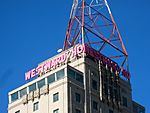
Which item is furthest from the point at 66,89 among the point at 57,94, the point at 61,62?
the point at 61,62

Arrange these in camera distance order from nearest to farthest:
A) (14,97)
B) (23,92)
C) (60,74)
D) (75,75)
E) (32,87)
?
(60,74) < (75,75) < (32,87) < (23,92) < (14,97)

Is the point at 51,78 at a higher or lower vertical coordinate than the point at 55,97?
higher

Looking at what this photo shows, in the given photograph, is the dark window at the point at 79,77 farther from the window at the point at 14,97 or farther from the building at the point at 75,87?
the window at the point at 14,97

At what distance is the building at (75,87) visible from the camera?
13175 cm

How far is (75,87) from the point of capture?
132 meters

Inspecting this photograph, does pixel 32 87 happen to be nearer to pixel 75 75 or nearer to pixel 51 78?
pixel 51 78

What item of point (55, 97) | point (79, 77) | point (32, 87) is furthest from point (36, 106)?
point (79, 77)

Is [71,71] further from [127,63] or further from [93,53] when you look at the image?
[127,63]

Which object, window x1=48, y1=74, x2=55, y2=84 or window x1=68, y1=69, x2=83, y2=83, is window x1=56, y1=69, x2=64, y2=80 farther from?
window x1=68, y1=69, x2=83, y2=83

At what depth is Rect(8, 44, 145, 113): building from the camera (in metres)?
132

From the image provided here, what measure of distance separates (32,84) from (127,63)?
27.8m

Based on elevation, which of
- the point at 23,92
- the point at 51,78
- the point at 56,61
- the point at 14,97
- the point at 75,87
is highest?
the point at 56,61

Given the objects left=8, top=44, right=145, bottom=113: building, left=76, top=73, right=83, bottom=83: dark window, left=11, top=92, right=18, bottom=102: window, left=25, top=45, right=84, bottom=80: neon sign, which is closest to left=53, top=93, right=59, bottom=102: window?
left=8, top=44, right=145, bottom=113: building

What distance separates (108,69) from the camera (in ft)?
475
